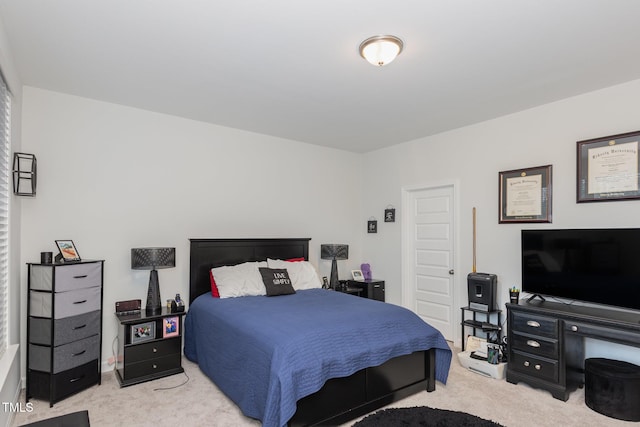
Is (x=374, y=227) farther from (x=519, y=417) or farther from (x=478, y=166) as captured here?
(x=519, y=417)

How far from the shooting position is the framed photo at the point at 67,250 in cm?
311

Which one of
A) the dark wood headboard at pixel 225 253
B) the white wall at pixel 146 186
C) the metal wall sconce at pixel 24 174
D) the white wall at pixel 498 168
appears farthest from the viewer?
the dark wood headboard at pixel 225 253

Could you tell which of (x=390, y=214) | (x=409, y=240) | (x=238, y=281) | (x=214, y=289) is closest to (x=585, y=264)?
(x=409, y=240)

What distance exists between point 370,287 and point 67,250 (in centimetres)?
350

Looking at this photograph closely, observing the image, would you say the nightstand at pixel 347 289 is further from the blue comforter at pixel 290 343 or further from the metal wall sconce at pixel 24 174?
the metal wall sconce at pixel 24 174

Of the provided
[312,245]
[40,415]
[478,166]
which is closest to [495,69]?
[478,166]

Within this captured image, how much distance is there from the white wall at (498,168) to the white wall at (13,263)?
162 inches

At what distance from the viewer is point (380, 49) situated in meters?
2.39

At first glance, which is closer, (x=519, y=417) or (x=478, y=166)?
(x=519, y=417)

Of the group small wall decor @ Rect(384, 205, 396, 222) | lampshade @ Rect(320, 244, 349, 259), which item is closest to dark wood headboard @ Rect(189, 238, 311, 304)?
lampshade @ Rect(320, 244, 349, 259)

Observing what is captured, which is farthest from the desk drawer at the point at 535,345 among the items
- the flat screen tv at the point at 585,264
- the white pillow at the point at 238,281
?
the white pillow at the point at 238,281

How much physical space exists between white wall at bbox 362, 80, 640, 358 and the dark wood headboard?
1.51m

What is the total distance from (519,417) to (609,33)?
2721mm

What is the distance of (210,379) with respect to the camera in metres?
3.28
